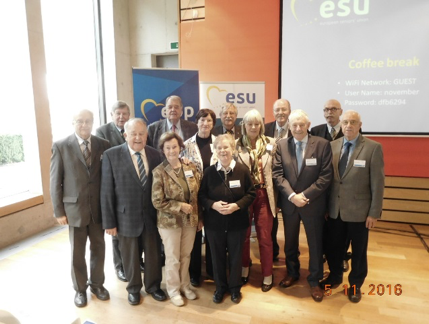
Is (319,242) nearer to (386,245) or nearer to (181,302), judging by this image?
(181,302)

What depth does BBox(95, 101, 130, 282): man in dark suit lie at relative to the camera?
3.16 m

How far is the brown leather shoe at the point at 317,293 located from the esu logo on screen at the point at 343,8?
3732 mm

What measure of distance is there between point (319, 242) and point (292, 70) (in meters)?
3.02

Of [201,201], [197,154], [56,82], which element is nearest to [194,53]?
[56,82]

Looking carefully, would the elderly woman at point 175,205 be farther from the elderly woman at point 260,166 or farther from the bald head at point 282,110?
the bald head at point 282,110

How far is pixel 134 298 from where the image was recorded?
269 cm

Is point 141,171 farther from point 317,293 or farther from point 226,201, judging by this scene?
point 317,293

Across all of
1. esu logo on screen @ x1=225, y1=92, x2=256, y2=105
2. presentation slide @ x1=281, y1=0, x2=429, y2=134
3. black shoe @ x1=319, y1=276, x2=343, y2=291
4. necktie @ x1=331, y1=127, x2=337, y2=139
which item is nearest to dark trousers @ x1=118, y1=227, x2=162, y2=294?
black shoe @ x1=319, y1=276, x2=343, y2=291

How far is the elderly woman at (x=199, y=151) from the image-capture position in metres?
2.85

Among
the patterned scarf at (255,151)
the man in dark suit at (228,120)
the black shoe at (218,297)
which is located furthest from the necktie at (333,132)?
the black shoe at (218,297)

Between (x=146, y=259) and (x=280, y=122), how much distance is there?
193cm

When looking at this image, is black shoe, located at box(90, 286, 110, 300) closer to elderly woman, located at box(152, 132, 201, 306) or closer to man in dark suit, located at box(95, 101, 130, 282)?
man in dark suit, located at box(95, 101, 130, 282)

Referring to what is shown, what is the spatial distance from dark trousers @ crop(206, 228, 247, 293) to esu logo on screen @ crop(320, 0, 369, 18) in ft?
11.8

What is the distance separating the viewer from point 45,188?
4441 mm
